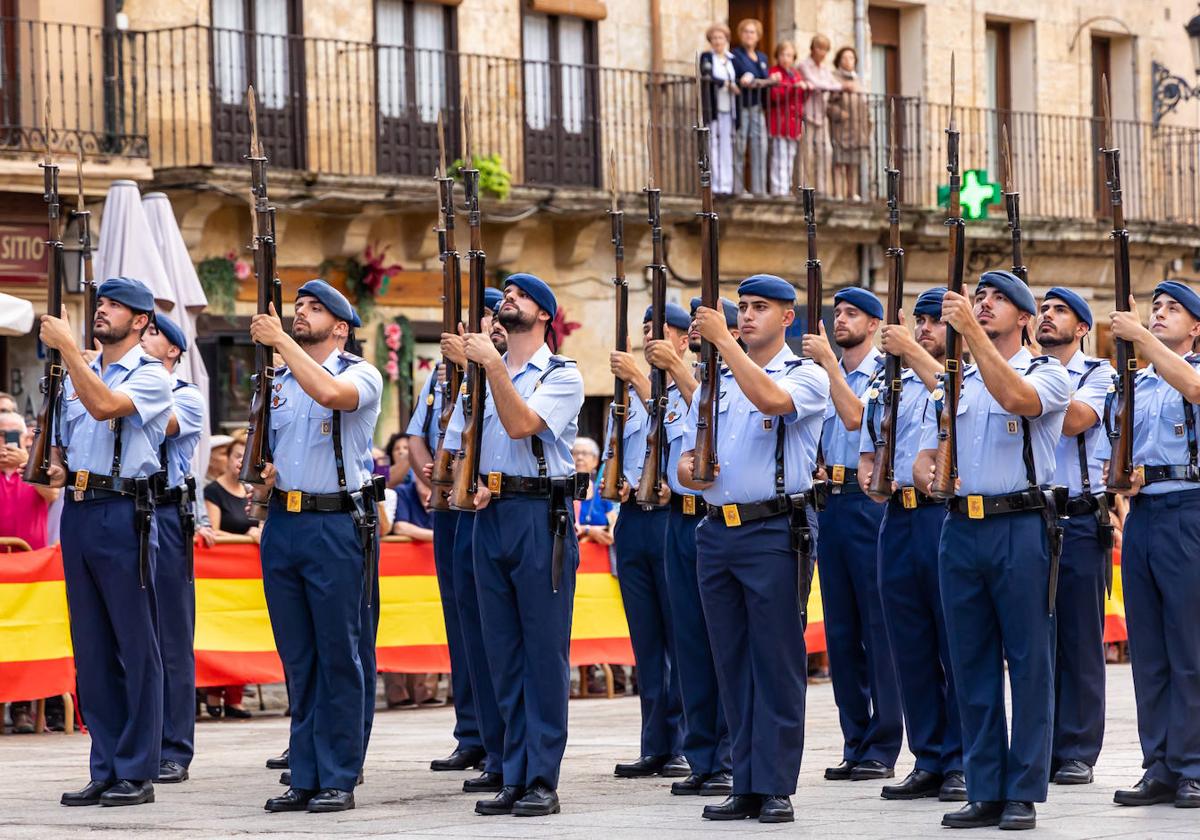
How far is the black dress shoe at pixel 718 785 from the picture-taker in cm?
1049

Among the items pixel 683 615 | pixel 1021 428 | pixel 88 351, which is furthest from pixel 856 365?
pixel 88 351

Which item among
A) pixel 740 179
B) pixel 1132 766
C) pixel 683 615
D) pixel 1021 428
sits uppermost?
pixel 740 179

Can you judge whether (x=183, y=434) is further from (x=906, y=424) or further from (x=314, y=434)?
(x=906, y=424)

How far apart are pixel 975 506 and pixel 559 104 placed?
14.3m

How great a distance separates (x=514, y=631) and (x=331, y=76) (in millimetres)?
12194

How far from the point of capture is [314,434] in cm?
1011

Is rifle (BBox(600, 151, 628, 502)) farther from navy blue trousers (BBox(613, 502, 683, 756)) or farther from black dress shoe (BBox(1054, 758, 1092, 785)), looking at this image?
black dress shoe (BBox(1054, 758, 1092, 785))

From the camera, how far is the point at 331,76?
70.5 ft

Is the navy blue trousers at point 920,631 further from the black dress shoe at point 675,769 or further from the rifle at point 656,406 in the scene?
the black dress shoe at point 675,769

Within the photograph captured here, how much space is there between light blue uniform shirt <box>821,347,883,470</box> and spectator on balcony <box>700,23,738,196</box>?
1196 cm

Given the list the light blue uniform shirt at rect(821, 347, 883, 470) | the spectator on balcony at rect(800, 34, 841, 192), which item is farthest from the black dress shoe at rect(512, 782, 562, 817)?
the spectator on balcony at rect(800, 34, 841, 192)

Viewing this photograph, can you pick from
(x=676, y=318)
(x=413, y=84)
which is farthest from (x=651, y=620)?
(x=413, y=84)

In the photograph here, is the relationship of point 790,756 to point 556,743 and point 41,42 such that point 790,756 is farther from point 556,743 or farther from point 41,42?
point 41,42

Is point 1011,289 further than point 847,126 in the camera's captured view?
No
